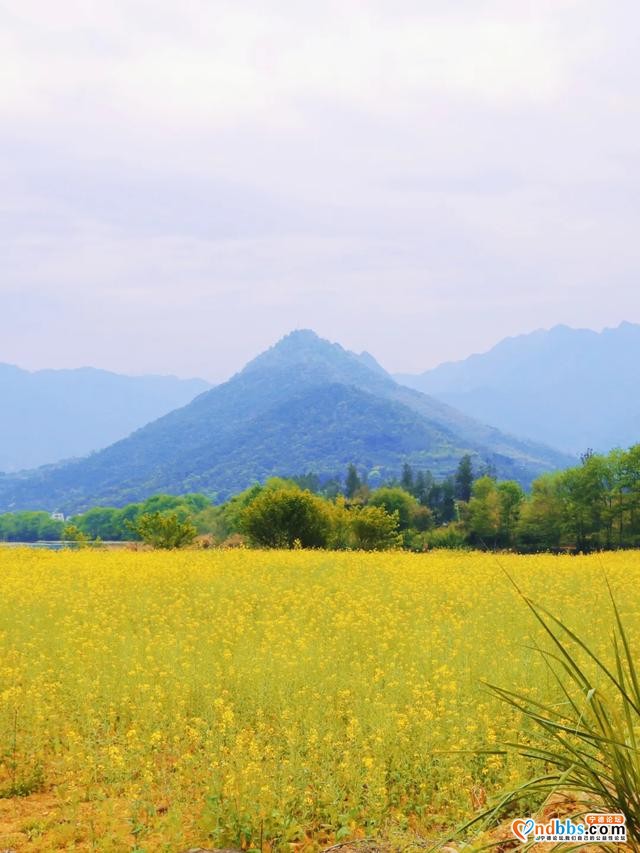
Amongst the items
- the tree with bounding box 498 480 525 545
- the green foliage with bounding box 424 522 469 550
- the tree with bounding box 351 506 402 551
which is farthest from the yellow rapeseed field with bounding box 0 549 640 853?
the tree with bounding box 498 480 525 545

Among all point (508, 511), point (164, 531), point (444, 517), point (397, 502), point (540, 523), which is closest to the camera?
point (164, 531)

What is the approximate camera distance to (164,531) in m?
35.1

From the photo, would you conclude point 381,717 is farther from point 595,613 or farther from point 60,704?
point 595,613

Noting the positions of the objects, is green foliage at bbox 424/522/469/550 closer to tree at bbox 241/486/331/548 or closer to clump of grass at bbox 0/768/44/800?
tree at bbox 241/486/331/548

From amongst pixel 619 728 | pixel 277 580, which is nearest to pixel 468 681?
pixel 619 728

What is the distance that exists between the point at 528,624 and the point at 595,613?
5.22 feet

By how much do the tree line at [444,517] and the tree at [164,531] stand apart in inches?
1.8

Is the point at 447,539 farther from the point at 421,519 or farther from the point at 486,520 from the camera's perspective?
the point at 421,519

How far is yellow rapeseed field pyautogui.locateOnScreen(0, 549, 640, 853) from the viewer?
6699 millimetres

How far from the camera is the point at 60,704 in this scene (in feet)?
30.5

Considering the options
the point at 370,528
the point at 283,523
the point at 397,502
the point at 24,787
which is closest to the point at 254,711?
the point at 24,787

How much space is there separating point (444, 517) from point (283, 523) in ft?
242

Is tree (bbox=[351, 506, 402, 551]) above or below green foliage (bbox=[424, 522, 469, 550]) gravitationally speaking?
above

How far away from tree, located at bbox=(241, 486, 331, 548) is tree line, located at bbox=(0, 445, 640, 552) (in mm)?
47
